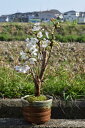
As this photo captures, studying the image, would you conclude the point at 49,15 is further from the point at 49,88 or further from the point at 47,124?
the point at 47,124

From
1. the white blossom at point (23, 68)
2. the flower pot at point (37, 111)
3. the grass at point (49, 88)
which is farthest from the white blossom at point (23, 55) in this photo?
the grass at point (49, 88)

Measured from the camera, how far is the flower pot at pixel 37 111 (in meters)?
3.29

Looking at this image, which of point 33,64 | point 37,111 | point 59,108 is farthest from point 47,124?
point 33,64

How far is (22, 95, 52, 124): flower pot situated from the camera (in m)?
3.29

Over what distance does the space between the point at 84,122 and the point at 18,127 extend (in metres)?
0.79

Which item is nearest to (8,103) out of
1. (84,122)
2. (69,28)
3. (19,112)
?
(19,112)

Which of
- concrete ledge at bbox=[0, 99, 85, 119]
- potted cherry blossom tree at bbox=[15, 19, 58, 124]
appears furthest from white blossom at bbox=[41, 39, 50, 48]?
concrete ledge at bbox=[0, 99, 85, 119]

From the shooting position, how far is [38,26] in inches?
132

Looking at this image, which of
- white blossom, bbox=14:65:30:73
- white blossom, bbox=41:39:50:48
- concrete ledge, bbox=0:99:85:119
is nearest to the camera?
white blossom, bbox=14:65:30:73

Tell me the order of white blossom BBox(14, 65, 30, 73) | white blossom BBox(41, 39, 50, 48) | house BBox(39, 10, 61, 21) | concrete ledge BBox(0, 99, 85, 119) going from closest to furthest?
white blossom BBox(14, 65, 30, 73)
white blossom BBox(41, 39, 50, 48)
concrete ledge BBox(0, 99, 85, 119)
house BBox(39, 10, 61, 21)

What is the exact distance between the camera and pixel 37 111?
10.8ft

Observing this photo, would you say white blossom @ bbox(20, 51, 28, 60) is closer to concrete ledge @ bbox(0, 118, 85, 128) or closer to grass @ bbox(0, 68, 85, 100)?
concrete ledge @ bbox(0, 118, 85, 128)

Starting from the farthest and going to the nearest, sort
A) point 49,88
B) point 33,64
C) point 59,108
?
point 49,88
point 59,108
point 33,64

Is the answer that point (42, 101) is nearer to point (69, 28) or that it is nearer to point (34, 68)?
point (34, 68)
